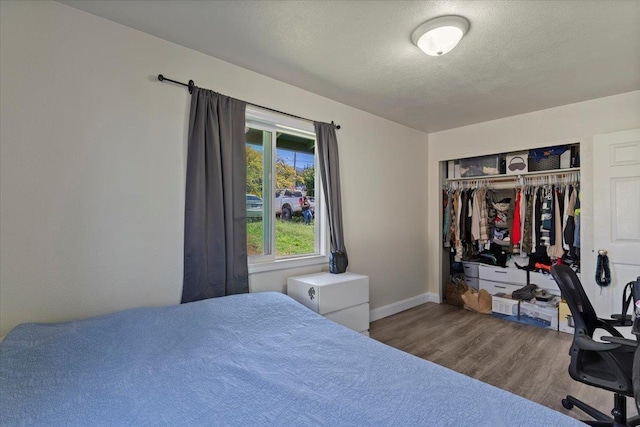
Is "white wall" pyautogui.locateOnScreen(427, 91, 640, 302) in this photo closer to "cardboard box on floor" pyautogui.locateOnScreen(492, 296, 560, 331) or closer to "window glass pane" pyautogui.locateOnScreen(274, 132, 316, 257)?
"cardboard box on floor" pyautogui.locateOnScreen(492, 296, 560, 331)

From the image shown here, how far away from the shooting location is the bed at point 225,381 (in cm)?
94

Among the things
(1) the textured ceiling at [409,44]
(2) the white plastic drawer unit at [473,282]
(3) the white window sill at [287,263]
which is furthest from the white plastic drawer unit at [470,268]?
(3) the white window sill at [287,263]

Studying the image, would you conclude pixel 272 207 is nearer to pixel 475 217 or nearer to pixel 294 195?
pixel 294 195

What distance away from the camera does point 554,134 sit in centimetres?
332

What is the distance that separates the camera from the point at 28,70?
165 centimetres

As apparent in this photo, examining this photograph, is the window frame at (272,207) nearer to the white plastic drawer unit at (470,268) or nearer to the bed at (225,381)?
the bed at (225,381)

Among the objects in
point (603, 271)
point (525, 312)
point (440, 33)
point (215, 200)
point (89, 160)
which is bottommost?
point (525, 312)

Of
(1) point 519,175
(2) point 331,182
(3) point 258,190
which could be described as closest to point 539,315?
(1) point 519,175

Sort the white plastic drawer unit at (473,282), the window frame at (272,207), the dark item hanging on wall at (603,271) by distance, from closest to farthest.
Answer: the window frame at (272,207) < the dark item hanging on wall at (603,271) < the white plastic drawer unit at (473,282)

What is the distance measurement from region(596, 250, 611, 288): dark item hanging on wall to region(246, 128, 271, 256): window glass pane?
3.24 meters

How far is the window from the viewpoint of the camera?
2.69 m

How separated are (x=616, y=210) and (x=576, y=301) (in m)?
1.90

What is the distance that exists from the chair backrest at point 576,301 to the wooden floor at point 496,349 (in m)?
0.64

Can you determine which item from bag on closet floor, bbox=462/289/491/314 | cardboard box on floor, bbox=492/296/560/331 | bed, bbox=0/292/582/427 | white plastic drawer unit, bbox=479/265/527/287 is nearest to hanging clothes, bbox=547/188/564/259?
white plastic drawer unit, bbox=479/265/527/287
